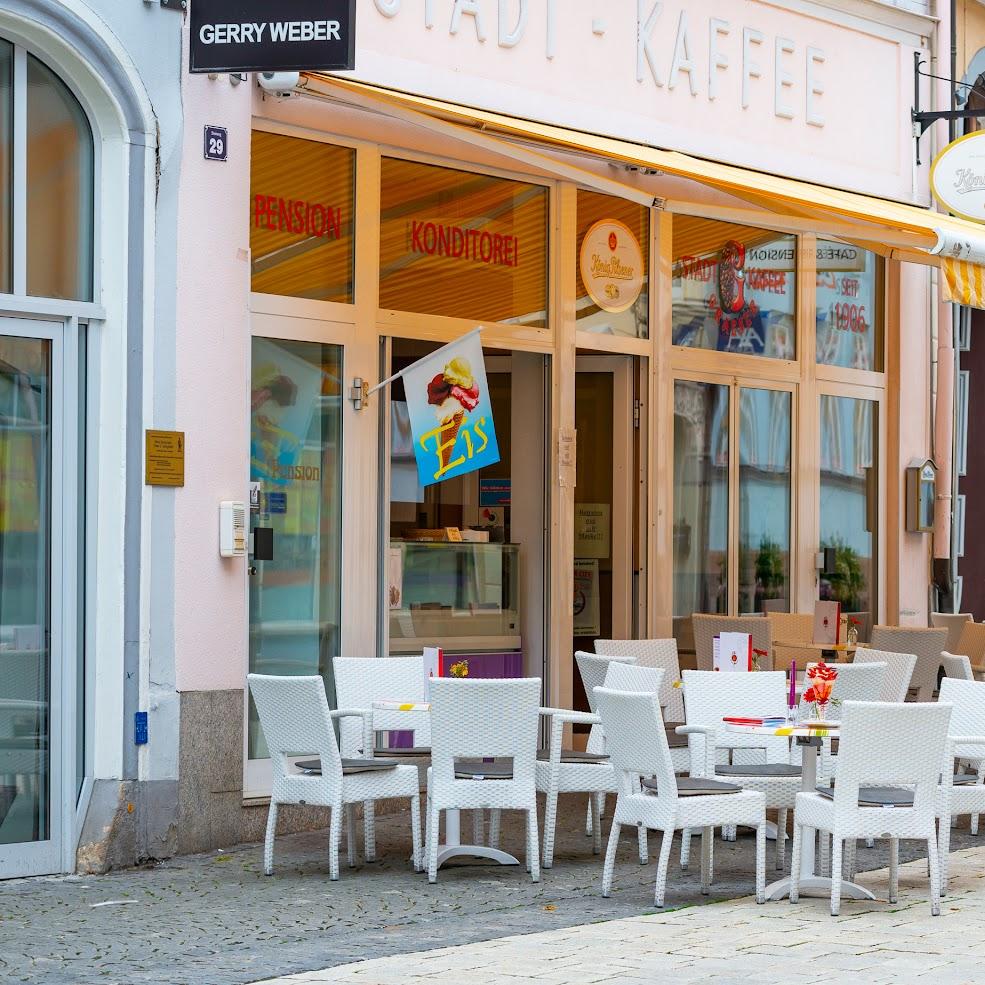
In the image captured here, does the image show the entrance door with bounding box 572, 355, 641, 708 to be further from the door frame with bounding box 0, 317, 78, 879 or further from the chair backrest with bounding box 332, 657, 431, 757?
the door frame with bounding box 0, 317, 78, 879

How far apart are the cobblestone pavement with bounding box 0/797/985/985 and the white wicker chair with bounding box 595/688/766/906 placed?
0.19 m

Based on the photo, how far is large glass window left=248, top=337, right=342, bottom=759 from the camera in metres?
9.88

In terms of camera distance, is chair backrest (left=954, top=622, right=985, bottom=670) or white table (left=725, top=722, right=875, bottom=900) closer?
white table (left=725, top=722, right=875, bottom=900)

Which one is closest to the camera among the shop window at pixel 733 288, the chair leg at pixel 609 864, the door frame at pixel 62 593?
the chair leg at pixel 609 864

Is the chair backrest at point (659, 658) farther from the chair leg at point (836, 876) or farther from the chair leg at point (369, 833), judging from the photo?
the chair leg at point (836, 876)

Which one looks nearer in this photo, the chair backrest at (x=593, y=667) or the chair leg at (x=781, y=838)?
the chair leg at (x=781, y=838)

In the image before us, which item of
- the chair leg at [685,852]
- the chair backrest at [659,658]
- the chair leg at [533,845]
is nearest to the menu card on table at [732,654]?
the chair backrest at [659,658]

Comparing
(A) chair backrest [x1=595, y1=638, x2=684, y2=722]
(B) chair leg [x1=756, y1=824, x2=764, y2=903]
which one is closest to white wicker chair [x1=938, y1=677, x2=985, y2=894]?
(B) chair leg [x1=756, y1=824, x2=764, y2=903]

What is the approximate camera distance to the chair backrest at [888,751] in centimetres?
748

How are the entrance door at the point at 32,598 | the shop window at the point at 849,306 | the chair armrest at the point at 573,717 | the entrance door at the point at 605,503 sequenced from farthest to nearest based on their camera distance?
the shop window at the point at 849,306 → the entrance door at the point at 605,503 → the chair armrest at the point at 573,717 → the entrance door at the point at 32,598

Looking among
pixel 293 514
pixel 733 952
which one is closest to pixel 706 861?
pixel 733 952

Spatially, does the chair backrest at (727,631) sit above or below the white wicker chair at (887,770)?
above

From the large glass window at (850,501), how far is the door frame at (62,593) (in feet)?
21.5

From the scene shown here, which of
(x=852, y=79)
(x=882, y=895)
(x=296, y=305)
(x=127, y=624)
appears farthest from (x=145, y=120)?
(x=852, y=79)
